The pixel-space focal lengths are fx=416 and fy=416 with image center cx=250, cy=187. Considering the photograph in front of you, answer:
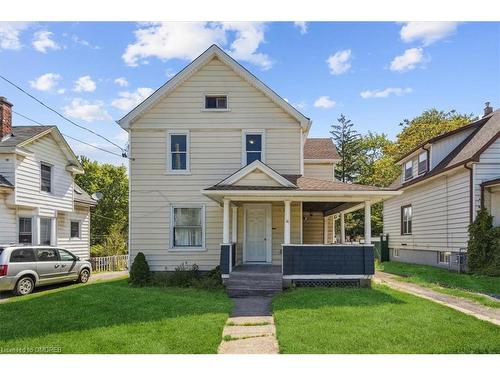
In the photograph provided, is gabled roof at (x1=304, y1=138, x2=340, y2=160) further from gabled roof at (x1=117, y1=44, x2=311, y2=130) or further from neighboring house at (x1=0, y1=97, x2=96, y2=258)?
neighboring house at (x1=0, y1=97, x2=96, y2=258)

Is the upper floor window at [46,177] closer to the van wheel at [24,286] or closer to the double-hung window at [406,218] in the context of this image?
the van wheel at [24,286]

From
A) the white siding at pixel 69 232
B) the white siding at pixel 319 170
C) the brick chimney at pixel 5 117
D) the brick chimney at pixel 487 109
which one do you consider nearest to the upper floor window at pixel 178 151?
the white siding at pixel 319 170

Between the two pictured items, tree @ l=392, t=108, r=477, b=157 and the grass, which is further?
tree @ l=392, t=108, r=477, b=157

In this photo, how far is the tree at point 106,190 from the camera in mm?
43188

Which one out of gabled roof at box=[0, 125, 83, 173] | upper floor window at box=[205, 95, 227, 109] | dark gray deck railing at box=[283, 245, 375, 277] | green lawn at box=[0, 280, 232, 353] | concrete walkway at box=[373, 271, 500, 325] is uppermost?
upper floor window at box=[205, 95, 227, 109]

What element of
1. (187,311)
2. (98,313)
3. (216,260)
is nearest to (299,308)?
(187,311)

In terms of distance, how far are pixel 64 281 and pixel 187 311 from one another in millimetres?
7853

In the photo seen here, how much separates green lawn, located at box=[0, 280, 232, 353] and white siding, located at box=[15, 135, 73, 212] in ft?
22.7

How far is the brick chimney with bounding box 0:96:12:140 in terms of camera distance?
1664cm

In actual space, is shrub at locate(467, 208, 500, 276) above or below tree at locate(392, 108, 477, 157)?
below

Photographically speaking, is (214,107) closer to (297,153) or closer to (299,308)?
(297,153)

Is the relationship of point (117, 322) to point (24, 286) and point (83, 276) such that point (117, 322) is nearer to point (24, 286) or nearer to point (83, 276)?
point (24, 286)

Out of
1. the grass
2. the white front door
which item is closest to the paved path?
the white front door

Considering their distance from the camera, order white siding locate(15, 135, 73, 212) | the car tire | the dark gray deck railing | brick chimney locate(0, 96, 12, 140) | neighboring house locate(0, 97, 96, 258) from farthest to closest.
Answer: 1. brick chimney locate(0, 96, 12, 140)
2. white siding locate(15, 135, 73, 212)
3. the car tire
4. neighboring house locate(0, 97, 96, 258)
5. the dark gray deck railing
